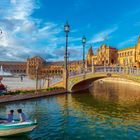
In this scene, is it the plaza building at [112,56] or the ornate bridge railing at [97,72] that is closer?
the ornate bridge railing at [97,72]

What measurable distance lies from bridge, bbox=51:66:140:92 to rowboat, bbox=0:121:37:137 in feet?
92.1

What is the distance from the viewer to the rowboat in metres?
19.1

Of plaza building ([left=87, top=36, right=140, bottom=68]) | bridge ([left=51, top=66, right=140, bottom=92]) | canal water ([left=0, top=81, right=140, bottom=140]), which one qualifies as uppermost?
plaza building ([left=87, top=36, right=140, bottom=68])

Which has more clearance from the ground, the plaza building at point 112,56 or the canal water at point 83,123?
the plaza building at point 112,56

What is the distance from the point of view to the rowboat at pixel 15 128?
1908cm

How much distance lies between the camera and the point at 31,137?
19.7 meters

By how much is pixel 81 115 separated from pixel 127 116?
19.4ft

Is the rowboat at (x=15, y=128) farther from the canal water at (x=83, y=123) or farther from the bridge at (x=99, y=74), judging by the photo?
the bridge at (x=99, y=74)

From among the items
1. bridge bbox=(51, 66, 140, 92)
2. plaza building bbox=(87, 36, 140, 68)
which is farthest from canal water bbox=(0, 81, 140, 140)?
plaza building bbox=(87, 36, 140, 68)

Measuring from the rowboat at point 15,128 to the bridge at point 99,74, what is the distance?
92.1ft

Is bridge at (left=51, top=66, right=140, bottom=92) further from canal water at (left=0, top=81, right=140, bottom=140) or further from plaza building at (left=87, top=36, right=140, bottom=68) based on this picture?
plaza building at (left=87, top=36, right=140, bottom=68)

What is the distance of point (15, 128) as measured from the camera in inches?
754

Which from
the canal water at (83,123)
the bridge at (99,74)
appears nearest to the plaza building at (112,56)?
the bridge at (99,74)

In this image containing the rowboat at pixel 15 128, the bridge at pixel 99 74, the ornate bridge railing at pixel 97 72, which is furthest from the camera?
the ornate bridge railing at pixel 97 72
